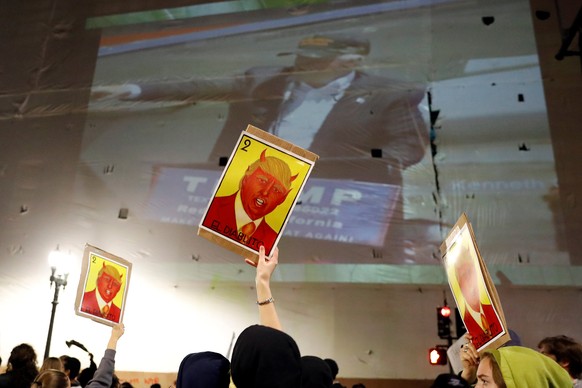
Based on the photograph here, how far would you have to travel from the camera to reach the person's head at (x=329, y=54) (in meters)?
7.54

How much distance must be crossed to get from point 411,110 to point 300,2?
7.29 ft

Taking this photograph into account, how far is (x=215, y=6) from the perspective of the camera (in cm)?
831

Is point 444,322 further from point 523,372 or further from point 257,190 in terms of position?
point 523,372

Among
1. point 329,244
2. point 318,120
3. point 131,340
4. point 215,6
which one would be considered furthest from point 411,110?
point 131,340

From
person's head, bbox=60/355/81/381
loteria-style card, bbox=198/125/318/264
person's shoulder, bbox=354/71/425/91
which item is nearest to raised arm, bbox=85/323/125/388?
loteria-style card, bbox=198/125/318/264

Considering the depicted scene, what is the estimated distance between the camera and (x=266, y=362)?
1228 mm

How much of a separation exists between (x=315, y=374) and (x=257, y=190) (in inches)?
33.3

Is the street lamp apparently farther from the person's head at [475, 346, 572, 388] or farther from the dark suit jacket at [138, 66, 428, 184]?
the person's head at [475, 346, 572, 388]

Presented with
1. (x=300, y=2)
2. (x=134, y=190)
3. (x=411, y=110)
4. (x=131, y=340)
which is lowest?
(x=131, y=340)

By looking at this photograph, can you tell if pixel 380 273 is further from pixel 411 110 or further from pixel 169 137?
pixel 169 137

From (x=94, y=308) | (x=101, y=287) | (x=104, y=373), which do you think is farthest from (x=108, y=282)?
(x=104, y=373)

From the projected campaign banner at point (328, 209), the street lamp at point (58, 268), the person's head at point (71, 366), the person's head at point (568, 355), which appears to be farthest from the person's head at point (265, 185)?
the projected campaign banner at point (328, 209)

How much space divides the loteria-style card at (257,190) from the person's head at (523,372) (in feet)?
3.17

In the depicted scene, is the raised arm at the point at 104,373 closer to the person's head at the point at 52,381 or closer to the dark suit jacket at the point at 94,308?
the person's head at the point at 52,381
